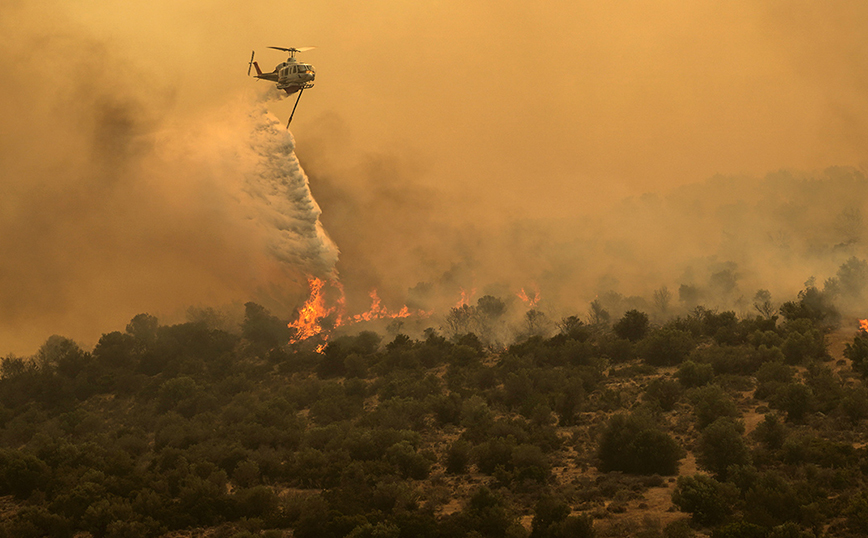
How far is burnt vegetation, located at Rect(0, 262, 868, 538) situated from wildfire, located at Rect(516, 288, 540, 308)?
36127mm

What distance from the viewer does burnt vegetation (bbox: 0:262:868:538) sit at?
4062 centimetres

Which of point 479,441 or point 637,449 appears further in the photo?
point 479,441

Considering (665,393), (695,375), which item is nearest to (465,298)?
(695,375)

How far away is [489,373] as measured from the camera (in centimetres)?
7875

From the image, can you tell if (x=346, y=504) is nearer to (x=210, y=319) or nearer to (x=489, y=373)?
(x=489, y=373)

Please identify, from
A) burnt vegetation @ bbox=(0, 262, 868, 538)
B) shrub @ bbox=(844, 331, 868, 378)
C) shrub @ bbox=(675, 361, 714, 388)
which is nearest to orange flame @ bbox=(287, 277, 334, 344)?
burnt vegetation @ bbox=(0, 262, 868, 538)

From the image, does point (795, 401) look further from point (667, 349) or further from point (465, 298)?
point (465, 298)

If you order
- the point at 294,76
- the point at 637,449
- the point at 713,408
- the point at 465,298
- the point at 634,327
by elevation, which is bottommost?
the point at 637,449

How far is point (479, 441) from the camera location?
58.1 metres

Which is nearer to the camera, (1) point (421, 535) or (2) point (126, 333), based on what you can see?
(1) point (421, 535)

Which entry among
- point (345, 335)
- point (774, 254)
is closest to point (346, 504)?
point (345, 335)

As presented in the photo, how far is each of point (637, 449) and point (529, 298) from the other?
84594 mm

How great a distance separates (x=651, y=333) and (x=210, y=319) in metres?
85.8

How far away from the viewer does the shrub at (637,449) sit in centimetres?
4869
